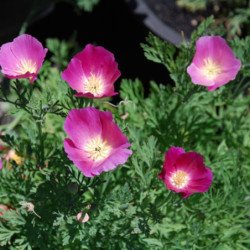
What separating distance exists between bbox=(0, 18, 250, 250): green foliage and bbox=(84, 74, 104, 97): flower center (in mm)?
38

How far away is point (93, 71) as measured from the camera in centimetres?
116

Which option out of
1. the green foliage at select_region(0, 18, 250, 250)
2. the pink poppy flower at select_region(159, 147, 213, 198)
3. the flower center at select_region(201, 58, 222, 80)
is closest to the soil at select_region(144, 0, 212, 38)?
the green foliage at select_region(0, 18, 250, 250)

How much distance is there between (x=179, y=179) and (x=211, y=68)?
27cm

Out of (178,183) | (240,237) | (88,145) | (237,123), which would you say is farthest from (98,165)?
(237,123)

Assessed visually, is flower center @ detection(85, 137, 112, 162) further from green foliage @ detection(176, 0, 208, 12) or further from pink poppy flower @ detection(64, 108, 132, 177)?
green foliage @ detection(176, 0, 208, 12)

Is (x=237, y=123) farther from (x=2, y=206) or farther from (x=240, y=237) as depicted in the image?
(x=2, y=206)

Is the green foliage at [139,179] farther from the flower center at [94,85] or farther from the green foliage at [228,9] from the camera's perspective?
the green foliage at [228,9]

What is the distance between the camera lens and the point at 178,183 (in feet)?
3.89

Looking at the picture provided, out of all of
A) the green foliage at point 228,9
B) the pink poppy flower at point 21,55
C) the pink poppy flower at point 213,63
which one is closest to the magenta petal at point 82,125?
the pink poppy flower at point 21,55

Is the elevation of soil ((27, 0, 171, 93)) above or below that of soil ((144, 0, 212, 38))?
below

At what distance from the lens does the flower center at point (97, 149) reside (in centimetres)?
111

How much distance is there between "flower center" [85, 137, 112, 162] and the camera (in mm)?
1108

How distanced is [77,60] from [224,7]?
1283mm

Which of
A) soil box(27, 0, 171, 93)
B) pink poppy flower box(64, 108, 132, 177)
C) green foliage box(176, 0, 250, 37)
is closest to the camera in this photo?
pink poppy flower box(64, 108, 132, 177)
